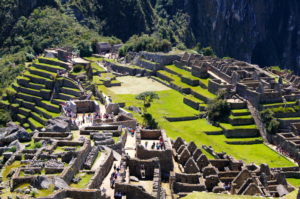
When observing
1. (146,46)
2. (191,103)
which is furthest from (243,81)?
(146,46)

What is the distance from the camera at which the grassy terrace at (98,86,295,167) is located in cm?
6431

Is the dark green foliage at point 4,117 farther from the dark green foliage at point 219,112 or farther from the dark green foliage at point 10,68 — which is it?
the dark green foliage at point 219,112

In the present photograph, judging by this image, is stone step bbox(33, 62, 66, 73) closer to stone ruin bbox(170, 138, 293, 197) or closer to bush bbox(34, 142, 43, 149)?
stone ruin bbox(170, 138, 293, 197)

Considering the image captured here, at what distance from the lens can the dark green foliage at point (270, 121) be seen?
2867 inches

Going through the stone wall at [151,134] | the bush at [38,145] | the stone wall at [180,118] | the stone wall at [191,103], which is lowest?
the stone wall at [180,118]

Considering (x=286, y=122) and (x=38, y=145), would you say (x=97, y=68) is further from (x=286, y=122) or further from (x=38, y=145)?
(x=38, y=145)

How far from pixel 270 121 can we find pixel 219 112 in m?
7.51

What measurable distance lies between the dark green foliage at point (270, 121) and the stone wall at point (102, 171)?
40.4 meters

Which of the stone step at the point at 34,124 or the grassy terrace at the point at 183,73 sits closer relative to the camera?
the stone step at the point at 34,124

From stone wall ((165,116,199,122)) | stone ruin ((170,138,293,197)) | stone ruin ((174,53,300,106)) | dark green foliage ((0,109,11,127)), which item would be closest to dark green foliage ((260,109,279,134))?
stone ruin ((174,53,300,106))

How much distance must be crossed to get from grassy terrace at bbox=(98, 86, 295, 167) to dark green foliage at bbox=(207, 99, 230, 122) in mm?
1329

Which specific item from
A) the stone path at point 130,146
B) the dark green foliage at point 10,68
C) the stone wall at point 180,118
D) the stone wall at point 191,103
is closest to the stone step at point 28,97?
the dark green foliage at point 10,68

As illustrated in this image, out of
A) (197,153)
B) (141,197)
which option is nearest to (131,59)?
(197,153)

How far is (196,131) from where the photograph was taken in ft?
238
